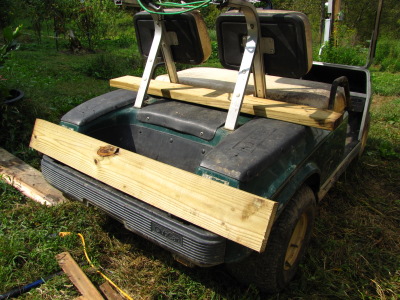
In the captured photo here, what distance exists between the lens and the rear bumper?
166 centimetres

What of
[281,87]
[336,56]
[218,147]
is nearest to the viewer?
[218,147]

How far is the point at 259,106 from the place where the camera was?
227 centimetres

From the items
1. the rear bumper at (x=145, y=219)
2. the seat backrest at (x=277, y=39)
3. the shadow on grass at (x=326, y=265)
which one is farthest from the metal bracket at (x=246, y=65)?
the shadow on grass at (x=326, y=265)

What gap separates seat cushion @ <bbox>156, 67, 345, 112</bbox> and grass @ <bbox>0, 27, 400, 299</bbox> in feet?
3.36

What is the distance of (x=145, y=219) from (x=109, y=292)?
26.8 inches

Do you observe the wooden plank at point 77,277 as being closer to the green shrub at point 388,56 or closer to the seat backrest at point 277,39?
the seat backrest at point 277,39

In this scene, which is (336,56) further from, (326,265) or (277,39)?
(326,265)

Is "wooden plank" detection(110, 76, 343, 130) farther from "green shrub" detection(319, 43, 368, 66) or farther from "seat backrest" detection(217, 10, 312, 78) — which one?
"green shrub" detection(319, 43, 368, 66)

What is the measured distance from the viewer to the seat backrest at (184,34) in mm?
2494

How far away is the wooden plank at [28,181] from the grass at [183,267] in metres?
0.07

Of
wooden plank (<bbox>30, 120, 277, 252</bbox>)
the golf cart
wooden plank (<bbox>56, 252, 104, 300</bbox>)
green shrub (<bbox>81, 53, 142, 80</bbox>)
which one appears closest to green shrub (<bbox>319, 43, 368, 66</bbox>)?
green shrub (<bbox>81, 53, 142, 80</bbox>)

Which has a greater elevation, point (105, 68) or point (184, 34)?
point (184, 34)

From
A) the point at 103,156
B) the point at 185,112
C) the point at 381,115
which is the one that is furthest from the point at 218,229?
the point at 381,115

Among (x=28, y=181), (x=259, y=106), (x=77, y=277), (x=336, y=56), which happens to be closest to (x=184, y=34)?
(x=259, y=106)
